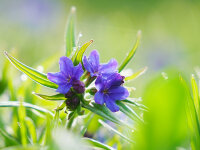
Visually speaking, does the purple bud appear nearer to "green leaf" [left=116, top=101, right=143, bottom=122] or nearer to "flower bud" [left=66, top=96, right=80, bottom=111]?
"flower bud" [left=66, top=96, right=80, bottom=111]

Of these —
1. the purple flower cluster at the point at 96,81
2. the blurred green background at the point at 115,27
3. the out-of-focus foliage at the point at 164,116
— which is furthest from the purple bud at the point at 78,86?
the blurred green background at the point at 115,27

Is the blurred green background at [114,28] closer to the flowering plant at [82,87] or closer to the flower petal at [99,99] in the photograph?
the flowering plant at [82,87]

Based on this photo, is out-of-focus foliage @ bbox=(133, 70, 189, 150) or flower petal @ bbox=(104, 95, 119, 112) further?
flower petal @ bbox=(104, 95, 119, 112)

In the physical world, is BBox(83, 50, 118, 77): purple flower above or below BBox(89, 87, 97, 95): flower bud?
above

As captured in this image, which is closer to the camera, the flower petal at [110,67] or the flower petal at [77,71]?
the flower petal at [77,71]

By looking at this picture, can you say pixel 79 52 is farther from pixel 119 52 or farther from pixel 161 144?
pixel 119 52

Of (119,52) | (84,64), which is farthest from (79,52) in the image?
(119,52)

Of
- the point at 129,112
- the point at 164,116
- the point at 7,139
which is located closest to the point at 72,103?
the point at 129,112

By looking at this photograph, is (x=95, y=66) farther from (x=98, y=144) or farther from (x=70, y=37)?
(x=98, y=144)

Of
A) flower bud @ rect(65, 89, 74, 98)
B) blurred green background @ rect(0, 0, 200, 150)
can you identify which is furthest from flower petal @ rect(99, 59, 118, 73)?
blurred green background @ rect(0, 0, 200, 150)
